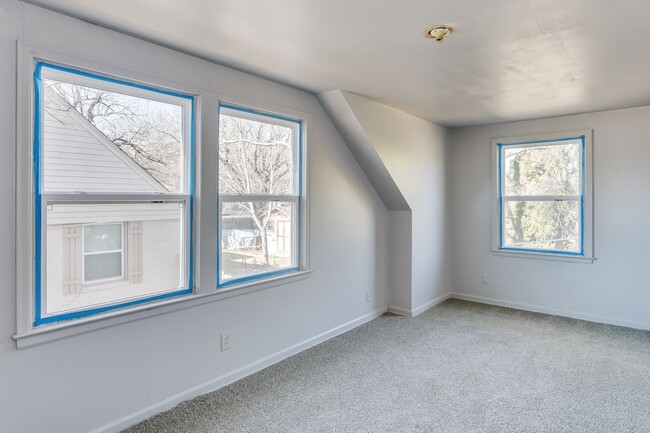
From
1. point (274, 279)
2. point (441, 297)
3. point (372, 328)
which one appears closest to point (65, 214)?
point (274, 279)

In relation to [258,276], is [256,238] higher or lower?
higher

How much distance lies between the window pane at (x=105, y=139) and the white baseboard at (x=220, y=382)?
132cm

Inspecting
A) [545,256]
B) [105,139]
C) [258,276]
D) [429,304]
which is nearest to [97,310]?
[105,139]

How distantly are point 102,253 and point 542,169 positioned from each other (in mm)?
4494

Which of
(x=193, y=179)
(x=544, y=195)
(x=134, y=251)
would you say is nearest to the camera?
(x=134, y=251)

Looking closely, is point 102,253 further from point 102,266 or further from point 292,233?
point 292,233

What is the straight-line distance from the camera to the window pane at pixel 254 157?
A: 2.83 metres

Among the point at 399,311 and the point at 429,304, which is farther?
the point at 429,304

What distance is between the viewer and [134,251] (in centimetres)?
233

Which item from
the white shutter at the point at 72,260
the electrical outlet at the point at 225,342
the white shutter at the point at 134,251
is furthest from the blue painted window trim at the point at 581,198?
the white shutter at the point at 72,260

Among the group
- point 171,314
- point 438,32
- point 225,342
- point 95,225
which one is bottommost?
point 225,342

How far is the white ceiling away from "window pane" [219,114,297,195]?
42 cm

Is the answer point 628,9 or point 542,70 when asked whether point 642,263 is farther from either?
point 628,9

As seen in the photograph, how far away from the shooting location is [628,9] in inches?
73.2
